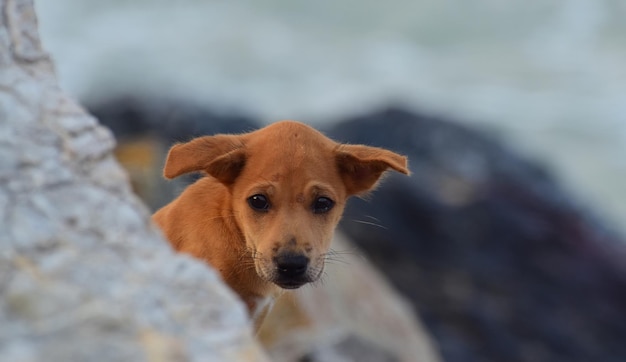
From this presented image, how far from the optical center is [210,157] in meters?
5.31

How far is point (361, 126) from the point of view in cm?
2000

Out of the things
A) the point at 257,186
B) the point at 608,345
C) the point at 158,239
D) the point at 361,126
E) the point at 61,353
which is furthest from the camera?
the point at 361,126

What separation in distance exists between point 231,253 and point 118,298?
2598 mm

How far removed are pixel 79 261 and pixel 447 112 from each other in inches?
848

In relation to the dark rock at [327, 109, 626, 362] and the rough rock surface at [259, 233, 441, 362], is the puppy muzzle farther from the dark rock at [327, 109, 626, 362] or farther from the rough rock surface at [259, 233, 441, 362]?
the dark rock at [327, 109, 626, 362]

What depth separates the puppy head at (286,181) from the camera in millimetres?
5066

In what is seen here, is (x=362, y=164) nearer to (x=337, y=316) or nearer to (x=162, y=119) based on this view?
(x=337, y=316)

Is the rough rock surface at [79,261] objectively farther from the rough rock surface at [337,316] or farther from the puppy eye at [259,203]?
the rough rock surface at [337,316]

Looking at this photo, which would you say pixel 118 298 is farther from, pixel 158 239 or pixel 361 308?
pixel 361 308

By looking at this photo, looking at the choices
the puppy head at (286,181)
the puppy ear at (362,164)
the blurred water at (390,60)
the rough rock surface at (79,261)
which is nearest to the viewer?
the rough rock surface at (79,261)

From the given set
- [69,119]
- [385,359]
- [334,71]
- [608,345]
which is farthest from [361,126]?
[69,119]

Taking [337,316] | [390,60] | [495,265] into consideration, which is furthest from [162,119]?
[390,60]

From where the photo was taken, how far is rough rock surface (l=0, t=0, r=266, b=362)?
9.05 feet

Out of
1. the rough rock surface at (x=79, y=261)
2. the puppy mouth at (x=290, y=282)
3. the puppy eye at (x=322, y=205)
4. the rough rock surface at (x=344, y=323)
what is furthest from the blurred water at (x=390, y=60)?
the rough rock surface at (x=79, y=261)
